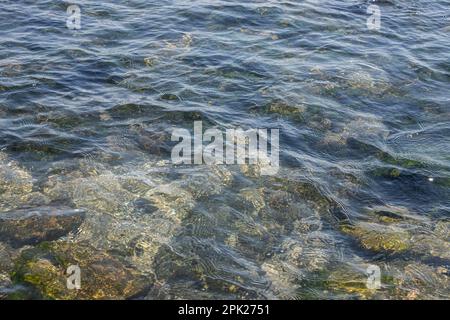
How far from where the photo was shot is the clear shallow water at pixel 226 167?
10.1 meters

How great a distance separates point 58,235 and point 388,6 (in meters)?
21.4

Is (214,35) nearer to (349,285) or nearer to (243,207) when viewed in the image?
(243,207)

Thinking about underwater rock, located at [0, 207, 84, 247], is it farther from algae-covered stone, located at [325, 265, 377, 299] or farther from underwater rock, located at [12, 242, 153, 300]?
algae-covered stone, located at [325, 265, 377, 299]

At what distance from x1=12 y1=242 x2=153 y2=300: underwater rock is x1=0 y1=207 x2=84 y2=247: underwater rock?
0.33m

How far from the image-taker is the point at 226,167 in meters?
13.4

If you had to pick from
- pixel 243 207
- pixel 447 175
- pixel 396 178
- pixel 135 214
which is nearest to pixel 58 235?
pixel 135 214

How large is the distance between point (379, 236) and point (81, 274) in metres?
6.53

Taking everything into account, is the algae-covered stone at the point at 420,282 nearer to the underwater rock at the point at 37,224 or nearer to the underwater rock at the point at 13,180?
the underwater rock at the point at 37,224

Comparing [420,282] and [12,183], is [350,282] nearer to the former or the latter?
[420,282]

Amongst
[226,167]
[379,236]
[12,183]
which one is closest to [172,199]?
[226,167]

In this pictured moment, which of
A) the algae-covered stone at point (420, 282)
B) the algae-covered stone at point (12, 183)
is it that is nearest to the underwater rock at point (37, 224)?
the algae-covered stone at point (12, 183)

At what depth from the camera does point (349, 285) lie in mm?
9867
